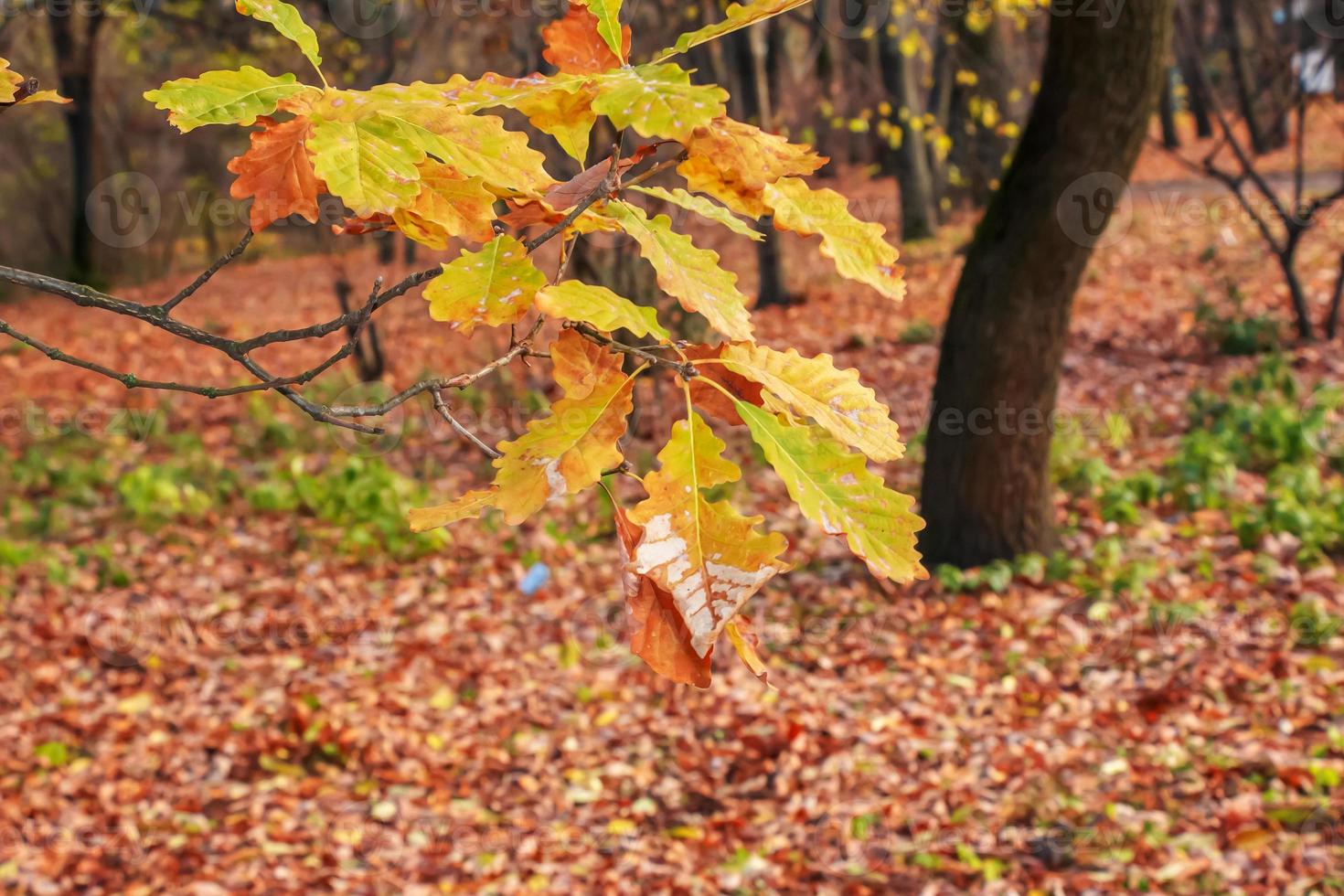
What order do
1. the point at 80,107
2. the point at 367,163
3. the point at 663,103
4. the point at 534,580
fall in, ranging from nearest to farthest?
the point at 663,103, the point at 367,163, the point at 534,580, the point at 80,107

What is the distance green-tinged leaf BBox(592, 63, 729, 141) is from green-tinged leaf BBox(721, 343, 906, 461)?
0.22 m

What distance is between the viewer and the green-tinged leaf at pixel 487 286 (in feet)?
3.13

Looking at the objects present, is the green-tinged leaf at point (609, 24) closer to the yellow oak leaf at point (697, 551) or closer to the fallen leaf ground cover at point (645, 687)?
the yellow oak leaf at point (697, 551)

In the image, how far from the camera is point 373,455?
21.6 feet

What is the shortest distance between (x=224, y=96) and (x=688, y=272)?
1.28 feet

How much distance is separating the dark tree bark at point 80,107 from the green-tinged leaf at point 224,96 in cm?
1258

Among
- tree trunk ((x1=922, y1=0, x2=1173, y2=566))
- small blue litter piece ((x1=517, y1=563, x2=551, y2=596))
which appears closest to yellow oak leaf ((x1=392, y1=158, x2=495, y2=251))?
tree trunk ((x1=922, y1=0, x2=1173, y2=566))

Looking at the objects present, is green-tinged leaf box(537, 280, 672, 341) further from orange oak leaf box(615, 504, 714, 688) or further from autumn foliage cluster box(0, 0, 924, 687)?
orange oak leaf box(615, 504, 714, 688)

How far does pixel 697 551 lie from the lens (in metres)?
0.93

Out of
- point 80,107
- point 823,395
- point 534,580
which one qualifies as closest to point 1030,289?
point 534,580

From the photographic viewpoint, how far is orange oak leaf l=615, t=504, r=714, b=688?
3.08 ft

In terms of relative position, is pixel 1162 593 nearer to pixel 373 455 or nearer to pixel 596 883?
pixel 596 883

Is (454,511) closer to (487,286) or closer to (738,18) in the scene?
(487,286)

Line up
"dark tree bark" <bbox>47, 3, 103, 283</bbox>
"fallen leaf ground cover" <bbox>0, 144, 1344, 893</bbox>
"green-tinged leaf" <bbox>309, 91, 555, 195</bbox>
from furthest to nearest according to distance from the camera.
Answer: "dark tree bark" <bbox>47, 3, 103, 283</bbox>, "fallen leaf ground cover" <bbox>0, 144, 1344, 893</bbox>, "green-tinged leaf" <bbox>309, 91, 555, 195</bbox>
